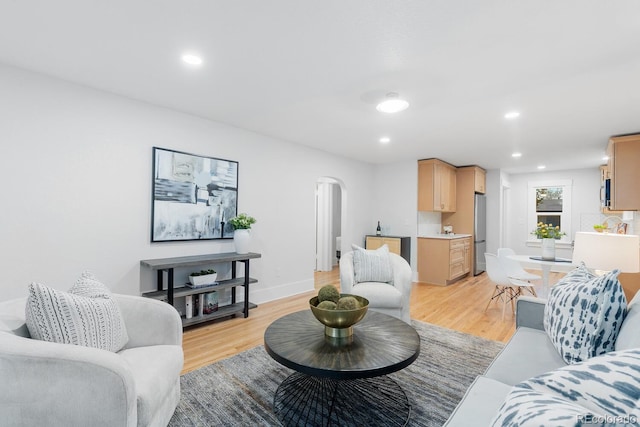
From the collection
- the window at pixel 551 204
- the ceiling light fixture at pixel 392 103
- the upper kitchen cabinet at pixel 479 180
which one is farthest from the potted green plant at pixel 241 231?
the window at pixel 551 204

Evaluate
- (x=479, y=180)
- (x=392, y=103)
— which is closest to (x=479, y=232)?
(x=479, y=180)

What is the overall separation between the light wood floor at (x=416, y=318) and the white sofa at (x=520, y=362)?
118 centimetres

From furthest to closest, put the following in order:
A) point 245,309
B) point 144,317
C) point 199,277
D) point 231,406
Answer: point 245,309 → point 199,277 → point 231,406 → point 144,317

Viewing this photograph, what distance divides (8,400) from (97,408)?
36 centimetres

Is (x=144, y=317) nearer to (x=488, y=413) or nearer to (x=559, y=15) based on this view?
(x=488, y=413)

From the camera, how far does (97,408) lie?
3.94 feet

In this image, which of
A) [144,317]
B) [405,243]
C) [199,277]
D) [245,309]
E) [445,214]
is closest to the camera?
[144,317]

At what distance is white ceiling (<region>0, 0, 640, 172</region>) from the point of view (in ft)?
5.75

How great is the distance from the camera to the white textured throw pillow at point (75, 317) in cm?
137

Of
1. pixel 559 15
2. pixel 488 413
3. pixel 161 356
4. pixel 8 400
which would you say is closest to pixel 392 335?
pixel 488 413

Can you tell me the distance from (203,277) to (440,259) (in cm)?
410

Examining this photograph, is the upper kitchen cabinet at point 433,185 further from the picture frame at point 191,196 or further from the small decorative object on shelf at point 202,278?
the small decorative object on shelf at point 202,278

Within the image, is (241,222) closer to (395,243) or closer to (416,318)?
(416,318)

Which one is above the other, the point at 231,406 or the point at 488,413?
the point at 488,413
